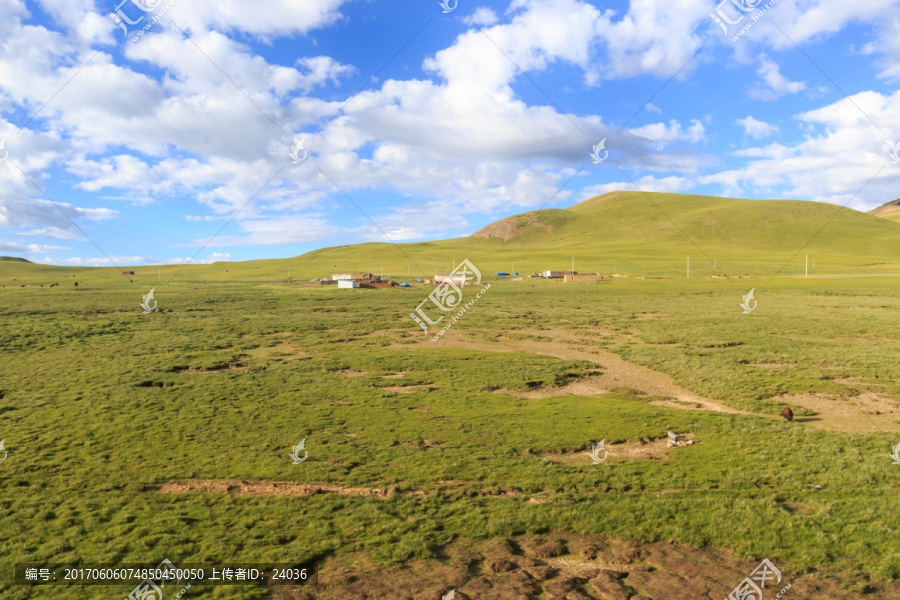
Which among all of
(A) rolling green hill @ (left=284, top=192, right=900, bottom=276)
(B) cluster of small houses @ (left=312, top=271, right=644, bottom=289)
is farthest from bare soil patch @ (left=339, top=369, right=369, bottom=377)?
(A) rolling green hill @ (left=284, top=192, right=900, bottom=276)

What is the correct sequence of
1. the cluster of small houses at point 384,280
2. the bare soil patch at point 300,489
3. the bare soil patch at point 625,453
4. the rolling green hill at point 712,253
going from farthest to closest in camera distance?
the rolling green hill at point 712,253
the cluster of small houses at point 384,280
the bare soil patch at point 625,453
the bare soil patch at point 300,489

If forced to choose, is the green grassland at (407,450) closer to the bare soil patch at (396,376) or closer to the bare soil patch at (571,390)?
the bare soil patch at (396,376)

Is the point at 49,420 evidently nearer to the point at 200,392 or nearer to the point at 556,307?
the point at 200,392

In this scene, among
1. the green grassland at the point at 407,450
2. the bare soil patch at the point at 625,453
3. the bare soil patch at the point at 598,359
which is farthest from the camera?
the bare soil patch at the point at 598,359

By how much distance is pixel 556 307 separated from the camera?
1977 inches

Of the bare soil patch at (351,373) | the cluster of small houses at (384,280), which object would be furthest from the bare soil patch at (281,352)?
the cluster of small houses at (384,280)

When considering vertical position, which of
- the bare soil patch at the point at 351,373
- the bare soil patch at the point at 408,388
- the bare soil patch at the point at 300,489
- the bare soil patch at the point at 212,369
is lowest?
the bare soil patch at the point at 300,489

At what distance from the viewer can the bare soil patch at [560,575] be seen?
7.35 m

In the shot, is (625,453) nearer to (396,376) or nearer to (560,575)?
(560,575)

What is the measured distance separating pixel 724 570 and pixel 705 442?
20.1 ft

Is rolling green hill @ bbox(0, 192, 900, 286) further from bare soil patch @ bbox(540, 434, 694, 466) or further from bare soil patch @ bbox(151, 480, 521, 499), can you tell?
bare soil patch @ bbox(151, 480, 521, 499)

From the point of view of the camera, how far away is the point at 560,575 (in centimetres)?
791

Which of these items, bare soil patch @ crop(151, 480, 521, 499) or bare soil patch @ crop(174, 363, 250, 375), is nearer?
bare soil patch @ crop(151, 480, 521, 499)

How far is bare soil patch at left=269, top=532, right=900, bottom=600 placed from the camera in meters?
7.35
